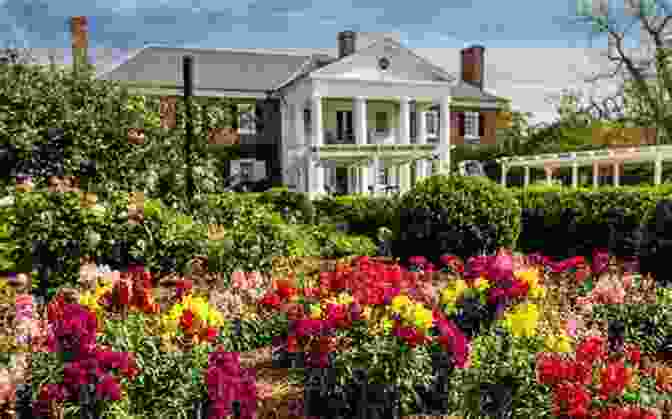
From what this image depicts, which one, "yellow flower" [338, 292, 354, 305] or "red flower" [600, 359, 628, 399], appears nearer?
"red flower" [600, 359, 628, 399]

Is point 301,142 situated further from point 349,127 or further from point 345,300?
point 345,300

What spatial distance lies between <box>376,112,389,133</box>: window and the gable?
3.06 metres

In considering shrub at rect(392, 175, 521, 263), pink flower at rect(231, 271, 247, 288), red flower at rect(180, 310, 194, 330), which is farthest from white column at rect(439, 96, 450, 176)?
red flower at rect(180, 310, 194, 330)

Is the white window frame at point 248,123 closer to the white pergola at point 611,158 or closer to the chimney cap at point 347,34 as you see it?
the chimney cap at point 347,34

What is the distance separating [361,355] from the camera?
11.1ft

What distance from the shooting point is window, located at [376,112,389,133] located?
103ft

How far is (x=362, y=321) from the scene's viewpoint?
3.46 metres

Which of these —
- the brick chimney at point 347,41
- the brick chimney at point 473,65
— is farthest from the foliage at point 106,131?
the brick chimney at point 473,65

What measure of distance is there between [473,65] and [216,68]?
52.4ft

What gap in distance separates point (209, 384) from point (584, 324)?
10.5 ft

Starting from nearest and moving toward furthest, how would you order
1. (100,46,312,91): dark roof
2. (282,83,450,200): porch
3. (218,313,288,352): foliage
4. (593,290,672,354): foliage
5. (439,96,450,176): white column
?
(593,290,672,354): foliage < (218,313,288,352): foliage < (282,83,450,200): porch < (100,46,312,91): dark roof < (439,96,450,176): white column

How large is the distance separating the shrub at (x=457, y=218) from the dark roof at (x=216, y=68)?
70.2 ft

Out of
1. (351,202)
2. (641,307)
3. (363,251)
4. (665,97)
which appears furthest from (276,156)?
(641,307)

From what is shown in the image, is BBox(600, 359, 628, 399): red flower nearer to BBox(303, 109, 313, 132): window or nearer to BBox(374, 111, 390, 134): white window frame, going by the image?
BBox(303, 109, 313, 132): window
